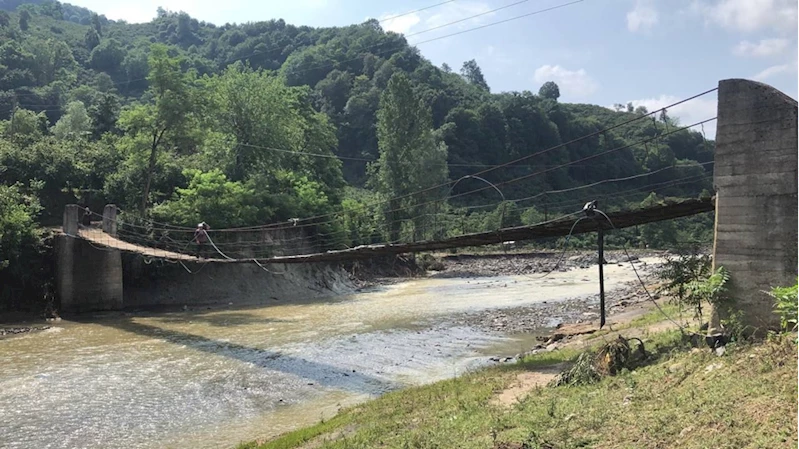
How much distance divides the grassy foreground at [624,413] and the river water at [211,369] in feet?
5.14

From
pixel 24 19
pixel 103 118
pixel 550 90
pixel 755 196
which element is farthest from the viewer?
pixel 550 90

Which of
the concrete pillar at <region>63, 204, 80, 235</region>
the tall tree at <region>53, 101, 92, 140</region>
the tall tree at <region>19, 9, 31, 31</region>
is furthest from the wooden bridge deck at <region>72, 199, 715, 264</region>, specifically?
the tall tree at <region>19, 9, 31, 31</region>

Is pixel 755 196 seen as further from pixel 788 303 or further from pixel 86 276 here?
pixel 86 276

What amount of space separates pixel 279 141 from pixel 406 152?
12520 mm

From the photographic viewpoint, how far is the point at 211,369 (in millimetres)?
10719

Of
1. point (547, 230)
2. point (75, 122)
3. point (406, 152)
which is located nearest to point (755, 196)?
point (547, 230)

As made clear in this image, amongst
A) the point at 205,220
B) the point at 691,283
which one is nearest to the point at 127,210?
the point at 205,220

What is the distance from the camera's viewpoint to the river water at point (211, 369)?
7.57m

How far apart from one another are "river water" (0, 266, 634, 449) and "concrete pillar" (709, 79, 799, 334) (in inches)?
200

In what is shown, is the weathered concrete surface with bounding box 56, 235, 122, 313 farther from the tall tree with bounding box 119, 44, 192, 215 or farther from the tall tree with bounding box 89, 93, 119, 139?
the tall tree with bounding box 89, 93, 119, 139

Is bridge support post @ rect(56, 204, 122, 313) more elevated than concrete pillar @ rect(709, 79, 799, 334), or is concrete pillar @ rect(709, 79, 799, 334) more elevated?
concrete pillar @ rect(709, 79, 799, 334)

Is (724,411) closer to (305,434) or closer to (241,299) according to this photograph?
(305,434)

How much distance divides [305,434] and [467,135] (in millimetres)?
67901

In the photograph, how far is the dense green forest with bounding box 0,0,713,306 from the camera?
22922 millimetres
